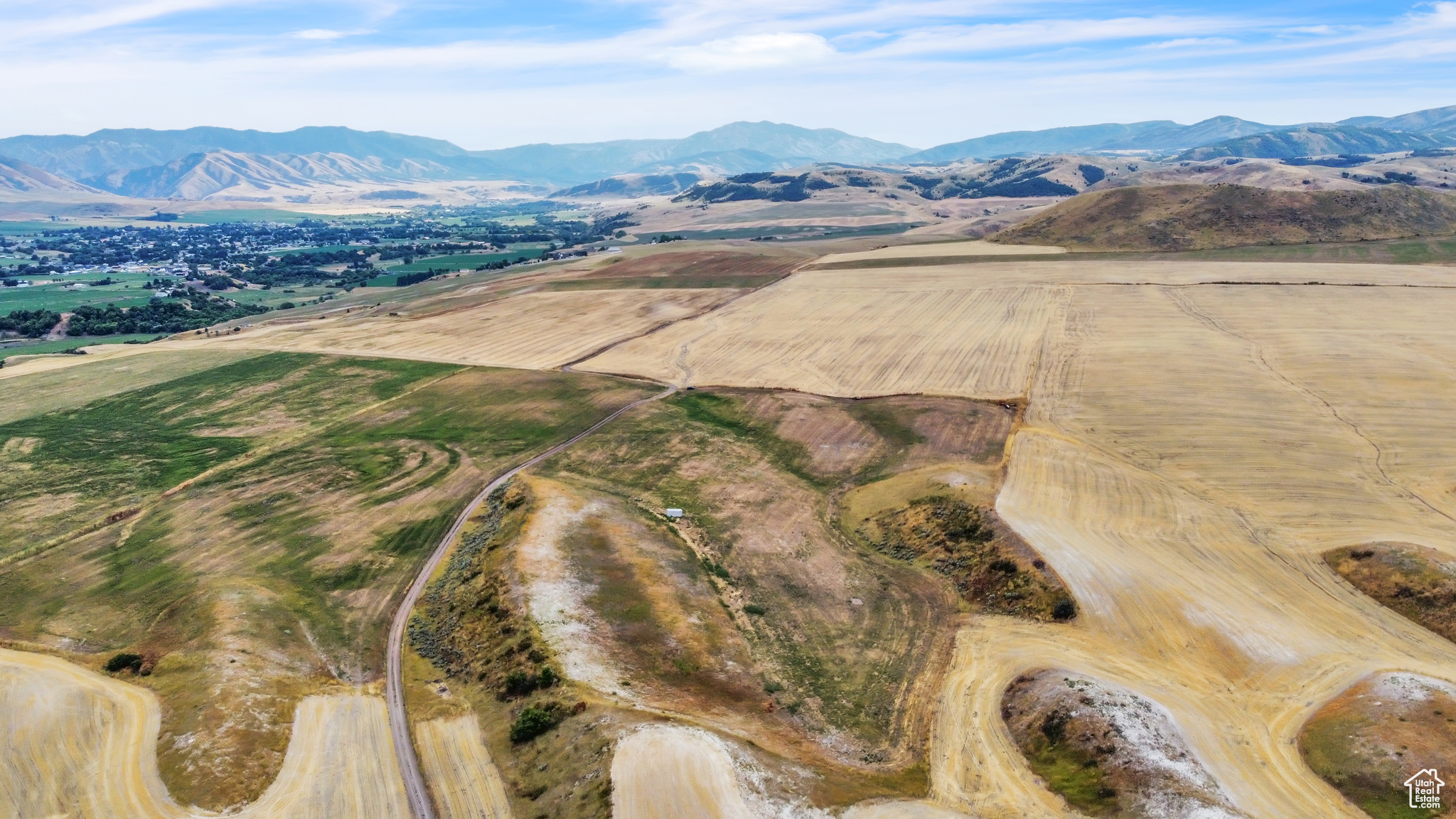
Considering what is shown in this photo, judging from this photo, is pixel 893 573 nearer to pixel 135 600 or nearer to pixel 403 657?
pixel 403 657

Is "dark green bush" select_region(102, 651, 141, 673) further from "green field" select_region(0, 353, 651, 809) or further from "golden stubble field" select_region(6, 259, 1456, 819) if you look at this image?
"golden stubble field" select_region(6, 259, 1456, 819)

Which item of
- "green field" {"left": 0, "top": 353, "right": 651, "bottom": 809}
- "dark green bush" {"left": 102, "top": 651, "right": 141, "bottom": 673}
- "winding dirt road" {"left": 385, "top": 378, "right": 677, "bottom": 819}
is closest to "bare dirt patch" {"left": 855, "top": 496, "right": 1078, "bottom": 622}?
"winding dirt road" {"left": 385, "top": 378, "right": 677, "bottom": 819}

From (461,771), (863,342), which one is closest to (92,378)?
(461,771)

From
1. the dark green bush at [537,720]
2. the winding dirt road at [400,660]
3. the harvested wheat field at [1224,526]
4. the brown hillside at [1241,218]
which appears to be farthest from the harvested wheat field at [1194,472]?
the brown hillside at [1241,218]

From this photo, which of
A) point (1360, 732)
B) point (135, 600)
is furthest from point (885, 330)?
point (135, 600)

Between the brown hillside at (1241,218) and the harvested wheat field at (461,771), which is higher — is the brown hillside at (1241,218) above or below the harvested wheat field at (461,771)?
above

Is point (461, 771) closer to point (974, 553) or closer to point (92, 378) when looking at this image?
point (974, 553)

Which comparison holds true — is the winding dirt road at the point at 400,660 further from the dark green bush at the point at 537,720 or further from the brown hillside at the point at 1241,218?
the brown hillside at the point at 1241,218
